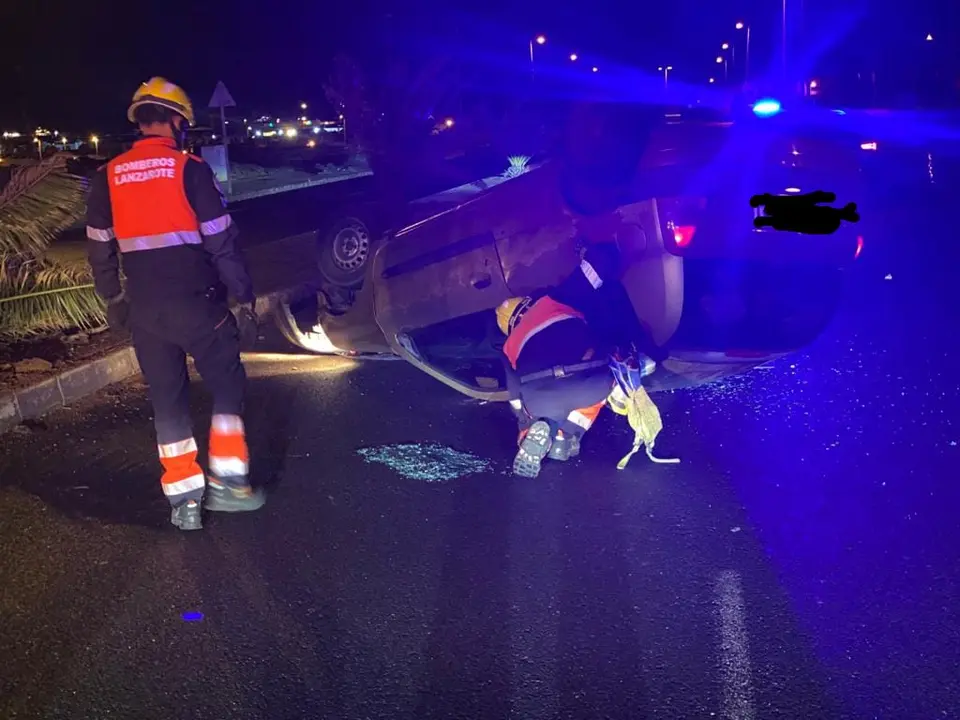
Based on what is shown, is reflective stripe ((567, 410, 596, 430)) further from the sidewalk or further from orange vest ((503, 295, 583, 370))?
the sidewalk

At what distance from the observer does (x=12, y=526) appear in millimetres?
3979

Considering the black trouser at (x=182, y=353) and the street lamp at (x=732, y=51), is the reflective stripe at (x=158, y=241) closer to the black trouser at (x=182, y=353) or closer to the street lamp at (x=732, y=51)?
the black trouser at (x=182, y=353)

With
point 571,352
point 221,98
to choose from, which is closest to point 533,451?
point 571,352

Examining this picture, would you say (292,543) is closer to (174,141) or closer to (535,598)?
(535,598)

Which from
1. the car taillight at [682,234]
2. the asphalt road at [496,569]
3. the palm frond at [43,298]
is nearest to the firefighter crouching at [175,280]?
the asphalt road at [496,569]

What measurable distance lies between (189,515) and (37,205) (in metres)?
3.97

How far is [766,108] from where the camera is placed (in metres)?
5.14

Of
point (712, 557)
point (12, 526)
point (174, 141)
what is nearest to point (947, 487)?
point (712, 557)

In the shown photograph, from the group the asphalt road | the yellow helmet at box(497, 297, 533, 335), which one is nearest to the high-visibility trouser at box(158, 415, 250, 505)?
the asphalt road

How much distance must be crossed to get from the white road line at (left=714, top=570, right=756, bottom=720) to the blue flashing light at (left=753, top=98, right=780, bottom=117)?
2785 millimetres

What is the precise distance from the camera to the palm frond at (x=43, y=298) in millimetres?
6602

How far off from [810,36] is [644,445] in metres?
39.1

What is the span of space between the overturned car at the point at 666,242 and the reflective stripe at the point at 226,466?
4.33 ft

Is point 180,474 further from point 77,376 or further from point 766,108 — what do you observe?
point 766,108
